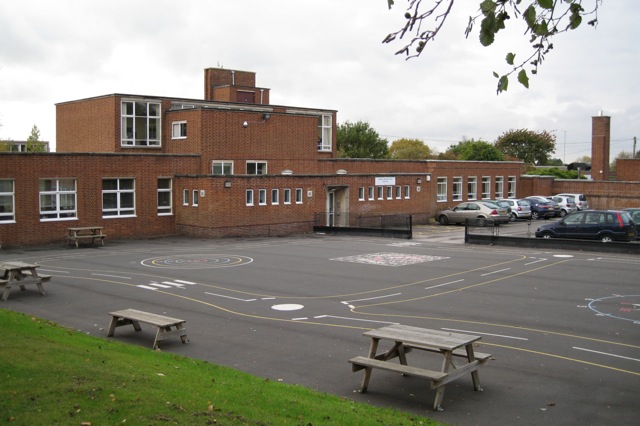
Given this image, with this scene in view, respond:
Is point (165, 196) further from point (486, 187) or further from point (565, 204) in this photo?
point (565, 204)

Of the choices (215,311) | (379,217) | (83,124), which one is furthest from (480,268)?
(83,124)

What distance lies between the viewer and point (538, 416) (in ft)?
30.4

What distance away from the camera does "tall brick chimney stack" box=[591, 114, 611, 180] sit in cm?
6888

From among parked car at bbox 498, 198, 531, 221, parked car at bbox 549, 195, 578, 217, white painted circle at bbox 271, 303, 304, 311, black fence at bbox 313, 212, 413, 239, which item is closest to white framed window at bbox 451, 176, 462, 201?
parked car at bbox 498, 198, 531, 221

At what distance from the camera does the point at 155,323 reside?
1351 cm

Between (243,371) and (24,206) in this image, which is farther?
(24,206)

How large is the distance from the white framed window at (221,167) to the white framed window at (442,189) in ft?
67.4

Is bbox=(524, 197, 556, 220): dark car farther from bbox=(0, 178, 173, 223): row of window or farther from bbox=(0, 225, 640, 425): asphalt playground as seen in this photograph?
Result: bbox=(0, 178, 173, 223): row of window

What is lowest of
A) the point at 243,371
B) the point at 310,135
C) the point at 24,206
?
the point at 243,371

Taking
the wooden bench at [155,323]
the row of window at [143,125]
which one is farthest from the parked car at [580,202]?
the wooden bench at [155,323]

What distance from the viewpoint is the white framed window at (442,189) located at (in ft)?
179

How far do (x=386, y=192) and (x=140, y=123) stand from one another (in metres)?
16.9

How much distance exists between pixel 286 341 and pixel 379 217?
31.6m

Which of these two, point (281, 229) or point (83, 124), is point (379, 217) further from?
point (83, 124)
